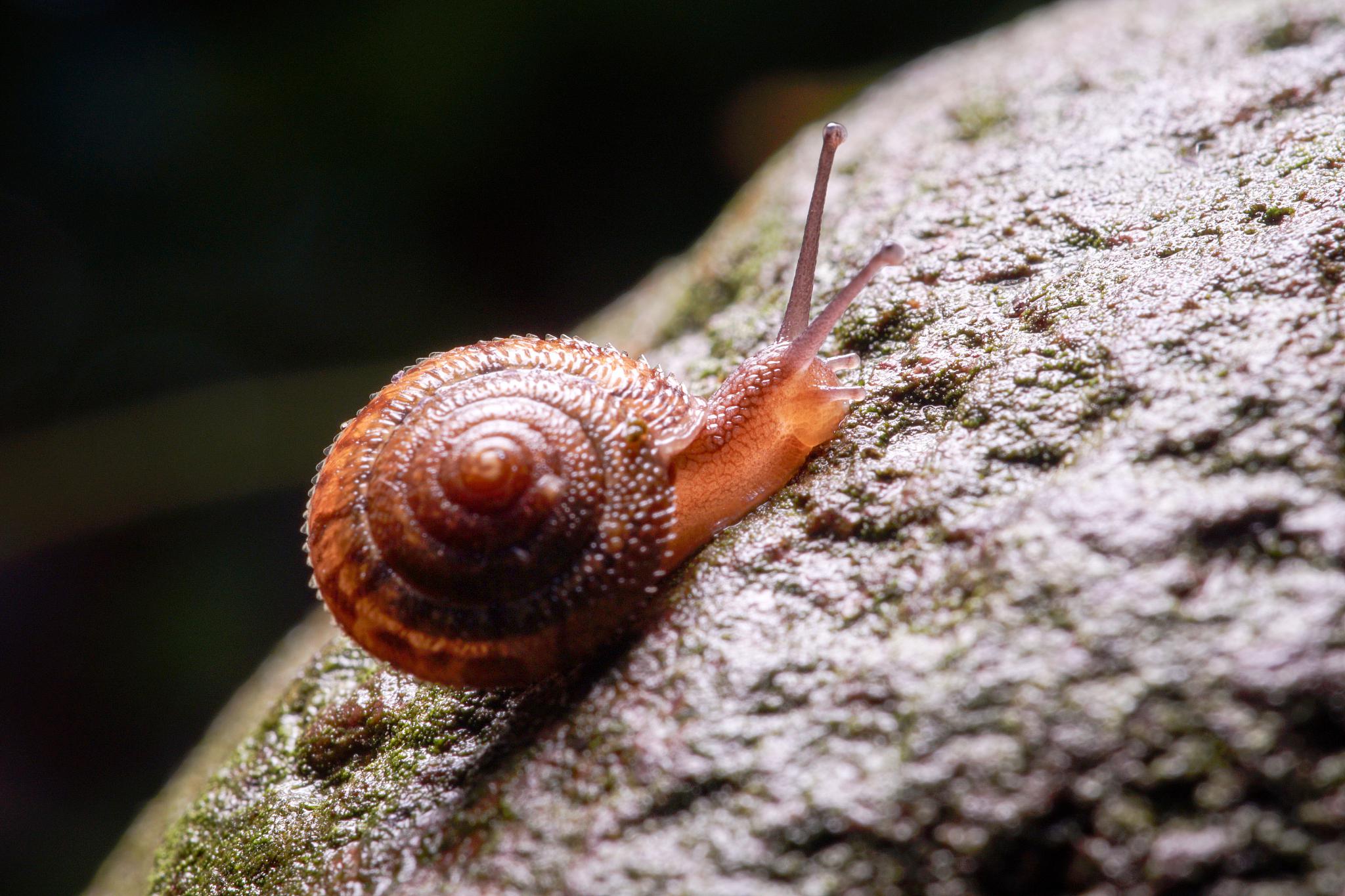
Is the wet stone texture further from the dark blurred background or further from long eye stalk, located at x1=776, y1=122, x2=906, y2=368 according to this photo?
the dark blurred background

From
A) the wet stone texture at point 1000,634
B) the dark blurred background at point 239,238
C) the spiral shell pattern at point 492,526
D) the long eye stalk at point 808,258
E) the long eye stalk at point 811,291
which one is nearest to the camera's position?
the wet stone texture at point 1000,634

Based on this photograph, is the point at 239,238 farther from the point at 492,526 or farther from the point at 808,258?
the point at 492,526

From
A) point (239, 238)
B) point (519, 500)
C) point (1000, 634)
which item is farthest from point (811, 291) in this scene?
point (239, 238)

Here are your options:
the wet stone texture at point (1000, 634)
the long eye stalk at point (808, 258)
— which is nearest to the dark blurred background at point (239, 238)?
the wet stone texture at point (1000, 634)

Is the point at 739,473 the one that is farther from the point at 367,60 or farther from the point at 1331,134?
the point at 367,60

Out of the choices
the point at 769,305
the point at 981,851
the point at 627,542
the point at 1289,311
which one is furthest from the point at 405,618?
the point at 1289,311

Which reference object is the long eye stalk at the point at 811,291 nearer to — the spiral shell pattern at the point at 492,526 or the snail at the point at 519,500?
the snail at the point at 519,500
